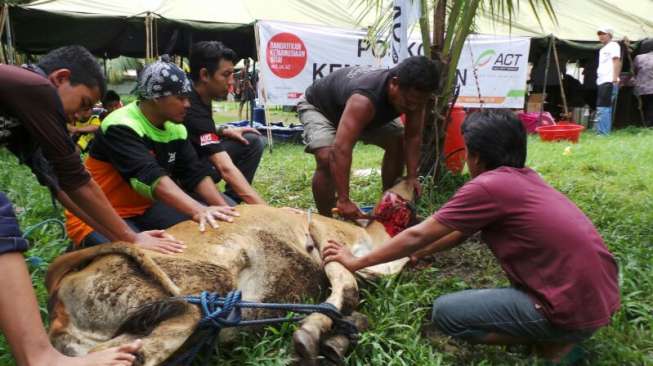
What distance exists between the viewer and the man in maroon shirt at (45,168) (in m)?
1.92

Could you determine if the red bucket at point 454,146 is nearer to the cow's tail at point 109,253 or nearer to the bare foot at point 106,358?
the cow's tail at point 109,253

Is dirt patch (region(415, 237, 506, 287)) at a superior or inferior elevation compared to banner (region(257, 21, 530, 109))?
inferior

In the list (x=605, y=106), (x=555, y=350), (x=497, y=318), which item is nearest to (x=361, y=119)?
(x=497, y=318)

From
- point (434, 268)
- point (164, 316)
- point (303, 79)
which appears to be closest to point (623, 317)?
point (434, 268)

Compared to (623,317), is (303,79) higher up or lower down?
higher up

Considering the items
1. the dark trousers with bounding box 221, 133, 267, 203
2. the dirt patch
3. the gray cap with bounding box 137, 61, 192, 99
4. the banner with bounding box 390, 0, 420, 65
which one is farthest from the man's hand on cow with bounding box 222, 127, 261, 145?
the dirt patch

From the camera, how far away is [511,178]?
2615mm

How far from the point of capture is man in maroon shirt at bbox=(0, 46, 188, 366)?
6.31 ft

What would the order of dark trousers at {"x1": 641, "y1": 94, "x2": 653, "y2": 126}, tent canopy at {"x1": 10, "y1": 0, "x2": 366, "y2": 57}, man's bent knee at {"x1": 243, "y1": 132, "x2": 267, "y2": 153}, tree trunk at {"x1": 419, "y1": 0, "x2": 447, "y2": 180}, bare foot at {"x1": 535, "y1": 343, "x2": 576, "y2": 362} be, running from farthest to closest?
dark trousers at {"x1": 641, "y1": 94, "x2": 653, "y2": 126}
tent canopy at {"x1": 10, "y1": 0, "x2": 366, "y2": 57}
man's bent knee at {"x1": 243, "y1": 132, "x2": 267, "y2": 153}
tree trunk at {"x1": 419, "y1": 0, "x2": 447, "y2": 180}
bare foot at {"x1": 535, "y1": 343, "x2": 576, "y2": 362}

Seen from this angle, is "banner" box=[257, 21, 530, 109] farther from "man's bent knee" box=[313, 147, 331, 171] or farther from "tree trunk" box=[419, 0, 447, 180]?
"man's bent knee" box=[313, 147, 331, 171]

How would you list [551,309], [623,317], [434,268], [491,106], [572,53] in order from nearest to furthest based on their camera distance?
[551,309] < [623,317] < [434,268] < [491,106] < [572,53]

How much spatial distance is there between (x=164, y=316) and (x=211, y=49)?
8.72 feet

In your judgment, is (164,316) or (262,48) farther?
(262,48)

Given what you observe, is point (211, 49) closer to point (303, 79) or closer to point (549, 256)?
point (549, 256)
